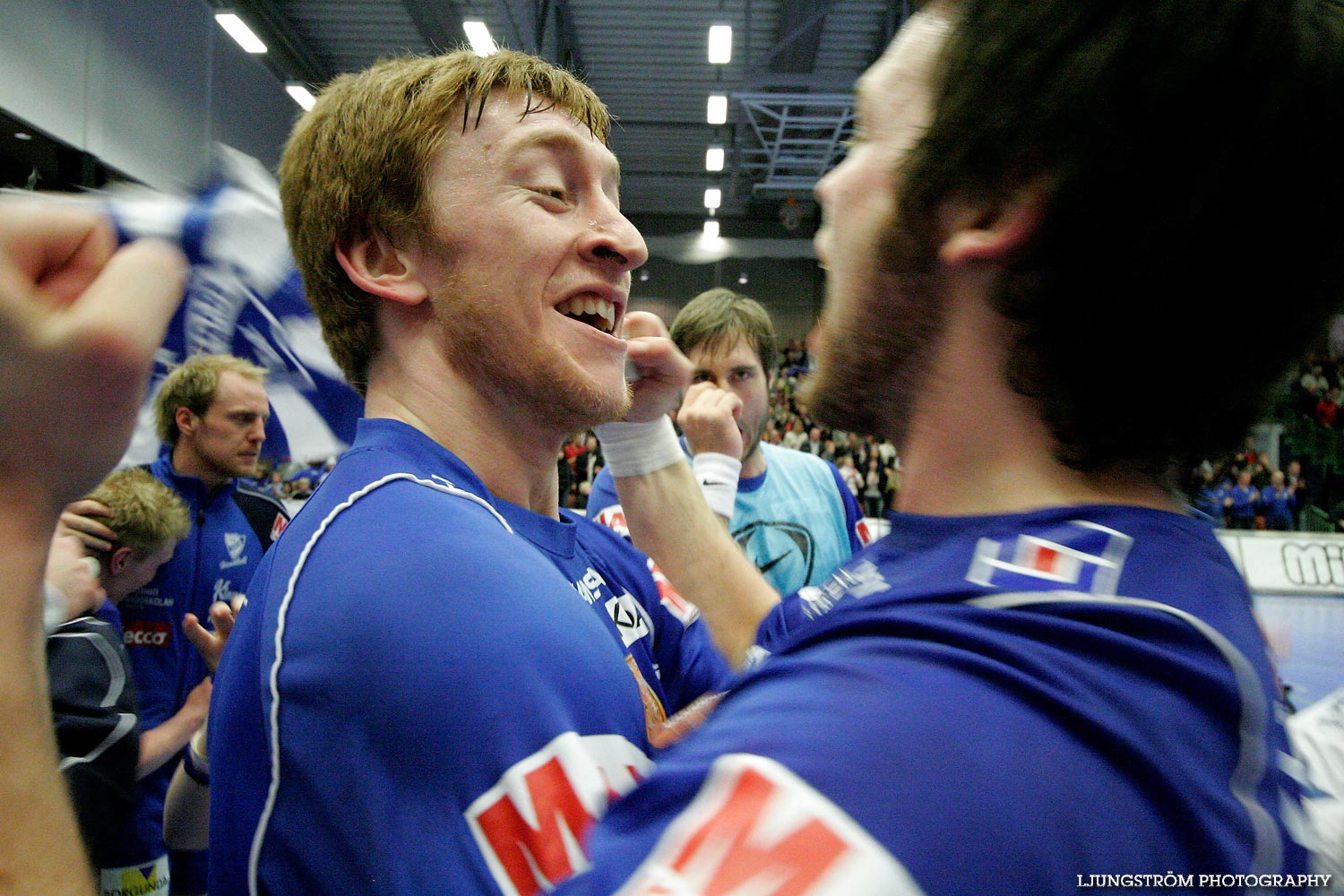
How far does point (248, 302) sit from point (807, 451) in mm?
17613

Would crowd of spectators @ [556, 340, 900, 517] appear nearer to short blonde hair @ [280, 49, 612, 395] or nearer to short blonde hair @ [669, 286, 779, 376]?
short blonde hair @ [669, 286, 779, 376]

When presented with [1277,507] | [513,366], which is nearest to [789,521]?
[513,366]

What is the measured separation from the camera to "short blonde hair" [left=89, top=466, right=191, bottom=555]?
3.34 metres

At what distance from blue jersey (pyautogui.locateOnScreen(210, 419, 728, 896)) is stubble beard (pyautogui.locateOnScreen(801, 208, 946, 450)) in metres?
0.42

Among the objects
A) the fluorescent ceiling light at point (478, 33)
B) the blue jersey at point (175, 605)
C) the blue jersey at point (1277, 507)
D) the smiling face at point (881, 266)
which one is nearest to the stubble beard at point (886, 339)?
the smiling face at point (881, 266)

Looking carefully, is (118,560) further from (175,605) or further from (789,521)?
(789,521)

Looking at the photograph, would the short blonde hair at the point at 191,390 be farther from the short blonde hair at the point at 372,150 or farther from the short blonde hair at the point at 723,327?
the short blonde hair at the point at 372,150

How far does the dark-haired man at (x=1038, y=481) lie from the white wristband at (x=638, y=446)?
0.84 m

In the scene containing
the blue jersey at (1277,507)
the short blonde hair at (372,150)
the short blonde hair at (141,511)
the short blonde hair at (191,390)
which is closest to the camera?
the short blonde hair at (372,150)

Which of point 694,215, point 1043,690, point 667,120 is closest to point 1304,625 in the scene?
point 1043,690

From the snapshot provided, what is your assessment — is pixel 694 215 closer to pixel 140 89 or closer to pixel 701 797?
pixel 140 89

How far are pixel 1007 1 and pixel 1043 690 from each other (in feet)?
2.20

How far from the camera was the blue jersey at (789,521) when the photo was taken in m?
3.49

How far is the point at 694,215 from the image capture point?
25422mm
